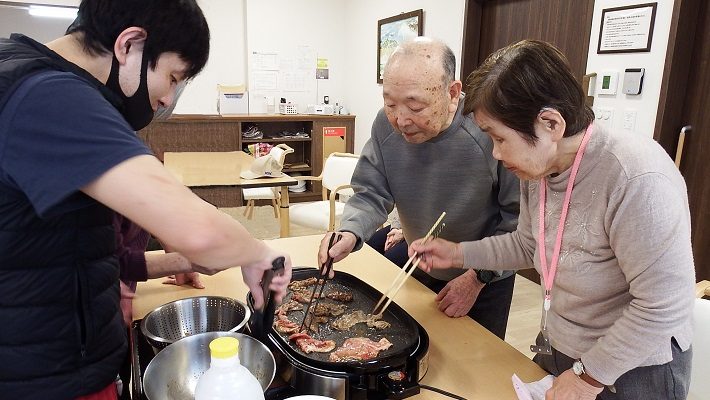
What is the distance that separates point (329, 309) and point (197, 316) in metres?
0.36

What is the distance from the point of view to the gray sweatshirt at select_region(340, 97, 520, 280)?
163 cm

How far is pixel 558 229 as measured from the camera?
1.11m

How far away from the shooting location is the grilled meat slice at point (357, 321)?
1.28 meters

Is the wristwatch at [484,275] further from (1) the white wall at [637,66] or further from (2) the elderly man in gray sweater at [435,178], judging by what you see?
(1) the white wall at [637,66]

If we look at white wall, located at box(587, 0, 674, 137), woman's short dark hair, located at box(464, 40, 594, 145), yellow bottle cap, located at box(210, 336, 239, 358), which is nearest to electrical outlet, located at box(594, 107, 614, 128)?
white wall, located at box(587, 0, 674, 137)

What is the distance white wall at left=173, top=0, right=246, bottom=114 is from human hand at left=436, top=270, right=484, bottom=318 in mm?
4935

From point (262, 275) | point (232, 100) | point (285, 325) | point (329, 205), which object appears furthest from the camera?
point (232, 100)

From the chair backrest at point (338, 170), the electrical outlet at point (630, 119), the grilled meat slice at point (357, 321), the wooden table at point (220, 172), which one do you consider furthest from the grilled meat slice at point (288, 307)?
the chair backrest at point (338, 170)

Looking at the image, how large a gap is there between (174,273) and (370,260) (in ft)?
2.48

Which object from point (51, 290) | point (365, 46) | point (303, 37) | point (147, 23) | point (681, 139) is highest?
point (303, 37)

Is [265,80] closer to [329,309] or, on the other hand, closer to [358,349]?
[329,309]

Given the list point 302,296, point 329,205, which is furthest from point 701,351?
point 329,205

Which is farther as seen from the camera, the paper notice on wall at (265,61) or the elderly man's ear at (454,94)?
the paper notice on wall at (265,61)

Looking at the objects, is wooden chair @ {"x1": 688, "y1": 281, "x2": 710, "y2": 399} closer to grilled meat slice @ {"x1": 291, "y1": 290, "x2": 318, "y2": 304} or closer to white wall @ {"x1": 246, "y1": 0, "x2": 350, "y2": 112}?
grilled meat slice @ {"x1": 291, "y1": 290, "x2": 318, "y2": 304}
